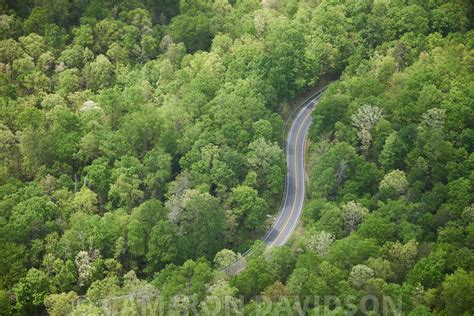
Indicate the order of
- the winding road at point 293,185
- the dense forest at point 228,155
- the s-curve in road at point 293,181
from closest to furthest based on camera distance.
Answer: the dense forest at point 228,155 < the winding road at point 293,185 < the s-curve in road at point 293,181

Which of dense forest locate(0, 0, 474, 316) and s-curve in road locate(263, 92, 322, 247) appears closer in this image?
dense forest locate(0, 0, 474, 316)

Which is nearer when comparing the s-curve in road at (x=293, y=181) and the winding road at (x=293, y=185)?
the winding road at (x=293, y=185)

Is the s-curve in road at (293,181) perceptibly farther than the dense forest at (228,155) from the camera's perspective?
Yes

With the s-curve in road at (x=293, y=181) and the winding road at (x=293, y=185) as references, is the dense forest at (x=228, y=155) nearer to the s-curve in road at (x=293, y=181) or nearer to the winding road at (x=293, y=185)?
the winding road at (x=293, y=185)

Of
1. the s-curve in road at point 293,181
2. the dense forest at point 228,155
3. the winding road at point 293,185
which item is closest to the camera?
the dense forest at point 228,155

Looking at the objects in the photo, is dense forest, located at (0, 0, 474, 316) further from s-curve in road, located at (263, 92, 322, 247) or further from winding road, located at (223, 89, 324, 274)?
s-curve in road, located at (263, 92, 322, 247)

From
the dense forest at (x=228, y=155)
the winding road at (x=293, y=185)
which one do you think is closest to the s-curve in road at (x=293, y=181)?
the winding road at (x=293, y=185)

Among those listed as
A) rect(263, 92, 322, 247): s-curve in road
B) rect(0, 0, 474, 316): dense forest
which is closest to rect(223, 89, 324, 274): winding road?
rect(263, 92, 322, 247): s-curve in road
